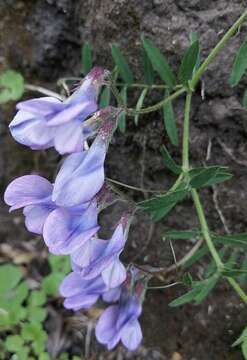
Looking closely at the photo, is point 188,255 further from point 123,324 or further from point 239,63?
point 239,63

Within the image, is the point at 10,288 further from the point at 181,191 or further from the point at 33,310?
the point at 181,191

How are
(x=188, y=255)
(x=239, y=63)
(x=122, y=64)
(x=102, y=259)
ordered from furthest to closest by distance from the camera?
(x=188, y=255) < (x=122, y=64) < (x=239, y=63) < (x=102, y=259)

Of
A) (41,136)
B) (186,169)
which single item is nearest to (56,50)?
(186,169)

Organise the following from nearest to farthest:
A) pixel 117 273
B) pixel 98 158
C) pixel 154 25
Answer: pixel 98 158 < pixel 117 273 < pixel 154 25

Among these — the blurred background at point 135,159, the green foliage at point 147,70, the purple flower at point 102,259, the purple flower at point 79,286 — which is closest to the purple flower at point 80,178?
the purple flower at point 102,259

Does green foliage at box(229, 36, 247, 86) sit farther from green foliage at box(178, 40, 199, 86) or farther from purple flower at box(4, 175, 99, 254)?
purple flower at box(4, 175, 99, 254)

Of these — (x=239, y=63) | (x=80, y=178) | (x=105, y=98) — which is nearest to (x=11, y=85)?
(x=105, y=98)

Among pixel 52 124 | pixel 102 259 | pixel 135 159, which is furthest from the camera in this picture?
pixel 135 159
